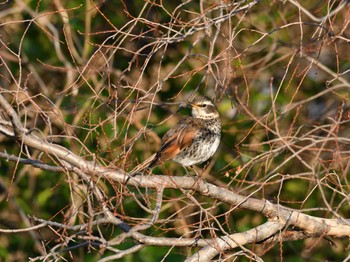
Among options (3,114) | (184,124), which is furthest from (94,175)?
(184,124)

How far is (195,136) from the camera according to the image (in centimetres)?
682

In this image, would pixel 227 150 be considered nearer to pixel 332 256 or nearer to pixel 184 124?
pixel 184 124

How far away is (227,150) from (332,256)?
5.20 ft

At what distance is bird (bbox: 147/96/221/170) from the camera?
22.0 feet

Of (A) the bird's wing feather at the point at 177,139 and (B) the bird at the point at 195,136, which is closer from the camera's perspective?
(A) the bird's wing feather at the point at 177,139

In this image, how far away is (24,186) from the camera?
328 inches

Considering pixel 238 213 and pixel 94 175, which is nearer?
pixel 94 175

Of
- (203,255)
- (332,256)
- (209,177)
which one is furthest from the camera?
(332,256)

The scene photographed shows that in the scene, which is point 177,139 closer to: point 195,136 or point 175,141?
point 175,141

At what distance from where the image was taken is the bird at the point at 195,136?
671 centimetres

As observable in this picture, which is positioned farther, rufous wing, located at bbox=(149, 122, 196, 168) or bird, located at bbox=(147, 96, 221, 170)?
bird, located at bbox=(147, 96, 221, 170)

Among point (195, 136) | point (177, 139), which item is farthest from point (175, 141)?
point (195, 136)

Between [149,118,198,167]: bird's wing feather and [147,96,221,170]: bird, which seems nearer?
[149,118,198,167]: bird's wing feather

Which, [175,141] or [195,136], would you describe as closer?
[175,141]
